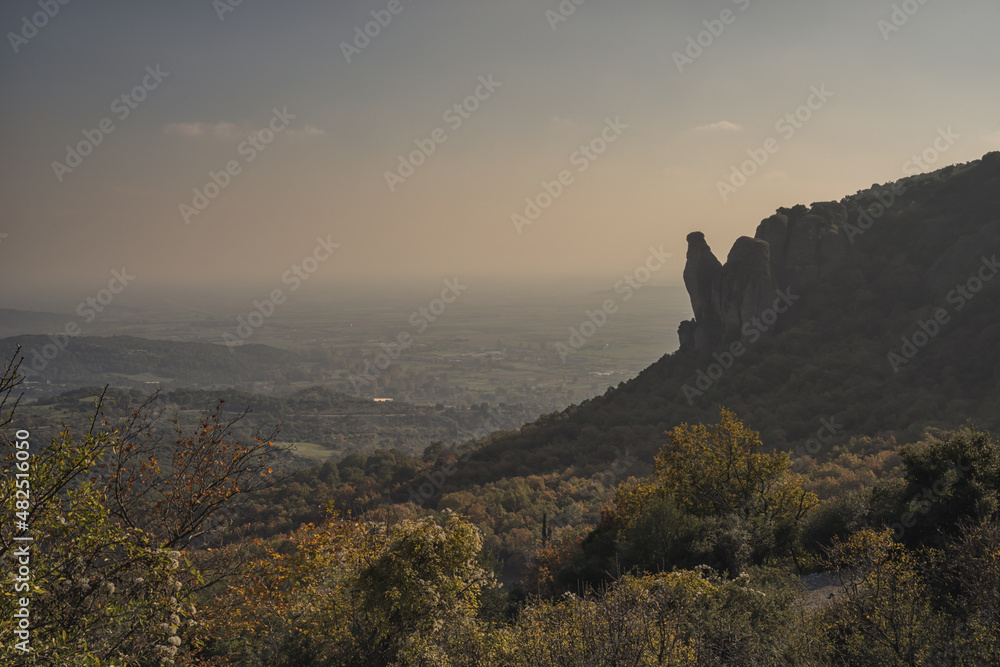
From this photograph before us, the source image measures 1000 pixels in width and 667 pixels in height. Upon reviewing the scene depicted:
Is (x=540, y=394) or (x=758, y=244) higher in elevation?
(x=758, y=244)

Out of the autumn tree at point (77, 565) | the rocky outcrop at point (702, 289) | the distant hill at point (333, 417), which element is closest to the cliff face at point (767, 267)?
the rocky outcrop at point (702, 289)

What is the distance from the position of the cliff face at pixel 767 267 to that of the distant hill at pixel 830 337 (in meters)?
0.14

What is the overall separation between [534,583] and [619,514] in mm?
4940

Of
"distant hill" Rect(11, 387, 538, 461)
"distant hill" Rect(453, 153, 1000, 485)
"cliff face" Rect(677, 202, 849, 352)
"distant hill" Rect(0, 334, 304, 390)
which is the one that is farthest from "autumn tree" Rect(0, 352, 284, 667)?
"distant hill" Rect(0, 334, 304, 390)

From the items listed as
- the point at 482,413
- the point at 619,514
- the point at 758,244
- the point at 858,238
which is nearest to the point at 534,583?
the point at 619,514

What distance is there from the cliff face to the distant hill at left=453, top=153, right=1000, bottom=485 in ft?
0.45

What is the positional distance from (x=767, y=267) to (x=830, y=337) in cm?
919

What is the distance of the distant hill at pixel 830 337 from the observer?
42125mm

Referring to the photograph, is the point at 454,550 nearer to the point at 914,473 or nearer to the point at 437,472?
the point at 914,473

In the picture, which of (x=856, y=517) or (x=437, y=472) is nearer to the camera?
(x=856, y=517)

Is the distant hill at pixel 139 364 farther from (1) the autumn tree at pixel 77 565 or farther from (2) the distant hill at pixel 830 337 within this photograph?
(1) the autumn tree at pixel 77 565

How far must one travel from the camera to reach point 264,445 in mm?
9117

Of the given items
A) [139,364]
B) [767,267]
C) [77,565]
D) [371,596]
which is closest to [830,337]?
[767,267]

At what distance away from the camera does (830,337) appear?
51219 millimetres
